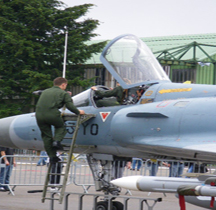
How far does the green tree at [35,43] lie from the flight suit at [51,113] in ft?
81.8

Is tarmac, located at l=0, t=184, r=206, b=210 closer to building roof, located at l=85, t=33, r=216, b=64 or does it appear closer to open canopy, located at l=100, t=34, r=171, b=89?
open canopy, located at l=100, t=34, r=171, b=89

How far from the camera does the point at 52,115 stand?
9102mm

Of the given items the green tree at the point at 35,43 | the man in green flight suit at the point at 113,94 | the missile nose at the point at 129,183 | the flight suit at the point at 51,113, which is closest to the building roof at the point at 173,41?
the green tree at the point at 35,43

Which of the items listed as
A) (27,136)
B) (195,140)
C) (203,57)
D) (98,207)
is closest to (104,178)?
(98,207)

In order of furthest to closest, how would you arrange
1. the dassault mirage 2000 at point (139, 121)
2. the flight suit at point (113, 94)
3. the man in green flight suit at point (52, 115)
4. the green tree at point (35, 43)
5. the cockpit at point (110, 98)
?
the green tree at point (35, 43) < the flight suit at point (113, 94) < the cockpit at point (110, 98) < the man in green flight suit at point (52, 115) < the dassault mirage 2000 at point (139, 121)

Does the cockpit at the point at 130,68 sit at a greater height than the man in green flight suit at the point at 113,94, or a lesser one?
greater

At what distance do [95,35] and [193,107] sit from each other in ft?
94.1

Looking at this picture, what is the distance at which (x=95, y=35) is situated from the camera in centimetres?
3650

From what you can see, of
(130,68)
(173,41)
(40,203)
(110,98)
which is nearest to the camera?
(130,68)

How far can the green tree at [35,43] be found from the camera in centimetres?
3469

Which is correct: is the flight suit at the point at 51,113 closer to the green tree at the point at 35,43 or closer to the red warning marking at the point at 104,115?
the red warning marking at the point at 104,115

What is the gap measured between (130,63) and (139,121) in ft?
5.51

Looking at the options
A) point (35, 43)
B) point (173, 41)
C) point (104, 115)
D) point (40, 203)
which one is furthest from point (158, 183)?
point (173, 41)

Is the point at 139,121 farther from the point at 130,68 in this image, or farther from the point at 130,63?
the point at 130,63
